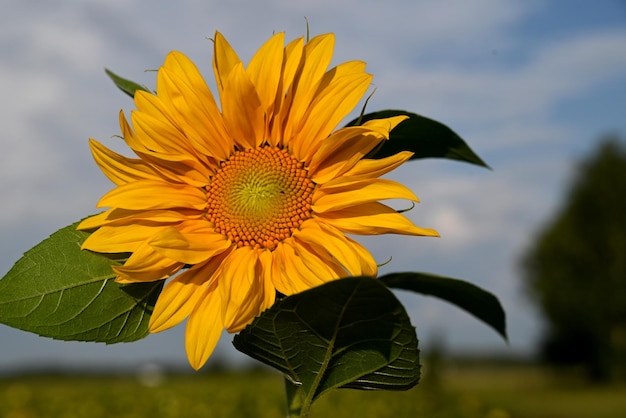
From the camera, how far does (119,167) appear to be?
127 centimetres

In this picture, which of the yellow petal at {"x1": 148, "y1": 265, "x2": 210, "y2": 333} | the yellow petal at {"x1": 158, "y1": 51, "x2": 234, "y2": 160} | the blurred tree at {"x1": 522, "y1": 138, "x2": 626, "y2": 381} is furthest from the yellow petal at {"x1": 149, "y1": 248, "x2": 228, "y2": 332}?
the blurred tree at {"x1": 522, "y1": 138, "x2": 626, "y2": 381}

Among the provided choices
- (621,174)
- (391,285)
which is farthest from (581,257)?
(391,285)

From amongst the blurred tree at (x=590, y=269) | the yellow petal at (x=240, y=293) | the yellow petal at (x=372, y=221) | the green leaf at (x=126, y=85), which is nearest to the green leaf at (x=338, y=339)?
the yellow petal at (x=240, y=293)

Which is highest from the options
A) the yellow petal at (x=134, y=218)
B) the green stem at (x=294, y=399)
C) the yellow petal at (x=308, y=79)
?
the yellow petal at (x=308, y=79)

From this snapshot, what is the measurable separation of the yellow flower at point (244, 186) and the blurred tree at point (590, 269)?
86.3 ft

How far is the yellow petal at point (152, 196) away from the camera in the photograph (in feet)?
3.90

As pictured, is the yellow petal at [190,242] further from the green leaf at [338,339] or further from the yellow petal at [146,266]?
the green leaf at [338,339]

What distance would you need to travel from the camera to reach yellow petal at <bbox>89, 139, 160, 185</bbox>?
1263 millimetres

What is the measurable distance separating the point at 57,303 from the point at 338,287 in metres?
0.57

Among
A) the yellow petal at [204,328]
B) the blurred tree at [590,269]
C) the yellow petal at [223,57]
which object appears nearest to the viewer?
the yellow petal at [204,328]

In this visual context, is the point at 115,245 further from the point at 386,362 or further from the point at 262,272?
the point at 386,362

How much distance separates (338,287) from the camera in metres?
1.00

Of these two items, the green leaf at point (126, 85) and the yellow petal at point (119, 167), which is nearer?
the yellow petal at point (119, 167)

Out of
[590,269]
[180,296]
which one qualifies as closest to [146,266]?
[180,296]
